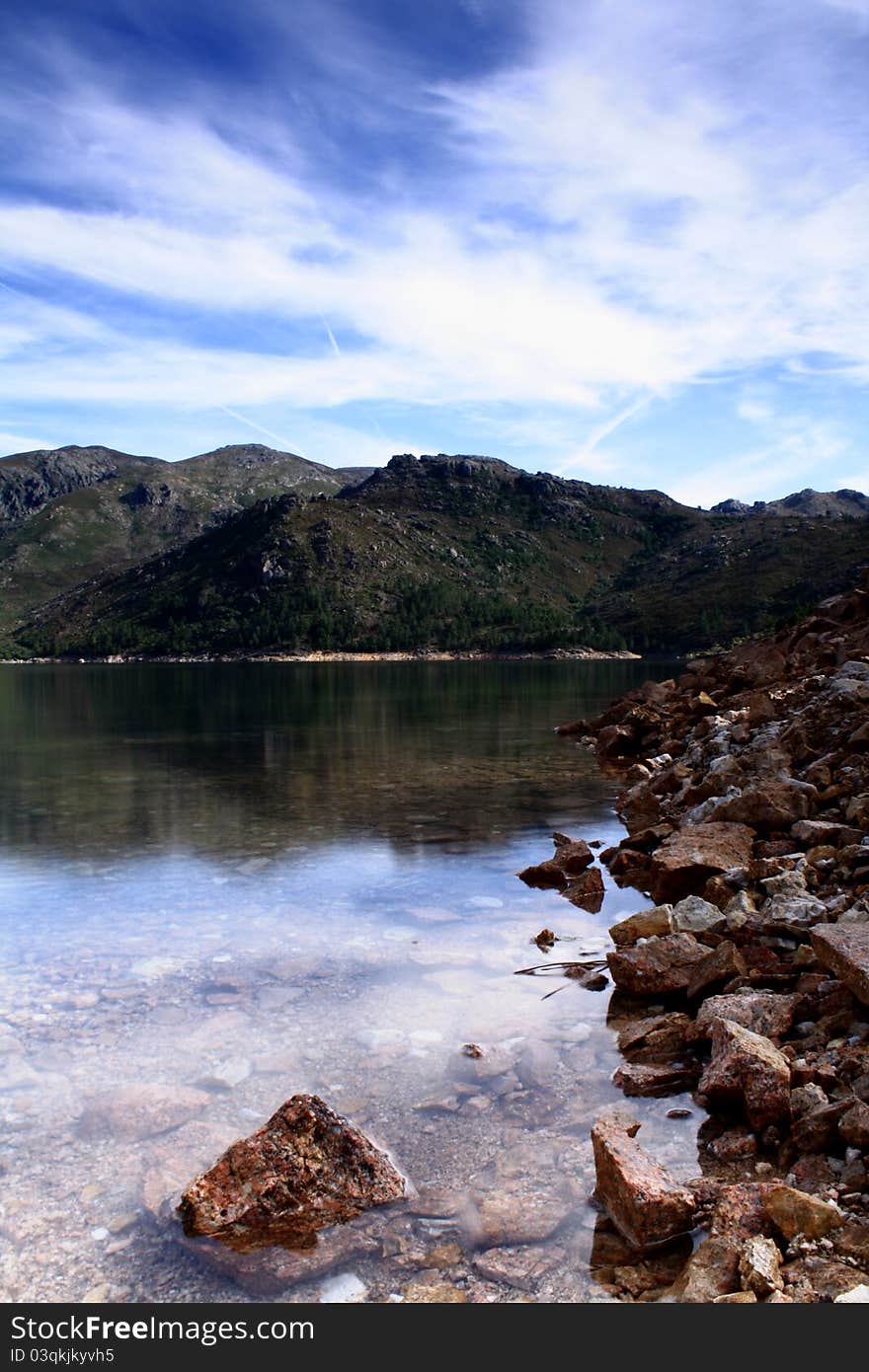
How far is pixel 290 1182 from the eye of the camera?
21.6ft

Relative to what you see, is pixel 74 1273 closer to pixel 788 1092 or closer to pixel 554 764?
pixel 788 1092

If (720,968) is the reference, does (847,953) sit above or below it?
above

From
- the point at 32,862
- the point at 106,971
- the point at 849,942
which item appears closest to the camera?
the point at 849,942

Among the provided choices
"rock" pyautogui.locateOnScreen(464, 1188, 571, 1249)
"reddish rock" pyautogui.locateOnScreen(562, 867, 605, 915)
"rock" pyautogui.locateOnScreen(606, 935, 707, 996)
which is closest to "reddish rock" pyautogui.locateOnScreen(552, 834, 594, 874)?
"reddish rock" pyautogui.locateOnScreen(562, 867, 605, 915)

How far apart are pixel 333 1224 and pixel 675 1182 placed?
2.35 metres

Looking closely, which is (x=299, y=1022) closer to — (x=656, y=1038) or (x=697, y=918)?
(x=656, y=1038)

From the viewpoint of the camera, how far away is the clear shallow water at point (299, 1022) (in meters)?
6.21

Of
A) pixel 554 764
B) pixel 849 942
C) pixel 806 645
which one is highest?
pixel 806 645

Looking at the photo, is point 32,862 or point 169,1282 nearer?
point 169,1282

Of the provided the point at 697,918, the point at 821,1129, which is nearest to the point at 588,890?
the point at 697,918

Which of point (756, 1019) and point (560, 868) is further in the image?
Result: point (560, 868)

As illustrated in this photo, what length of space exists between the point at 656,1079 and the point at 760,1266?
10.1ft

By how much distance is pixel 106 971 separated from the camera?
1142 cm
